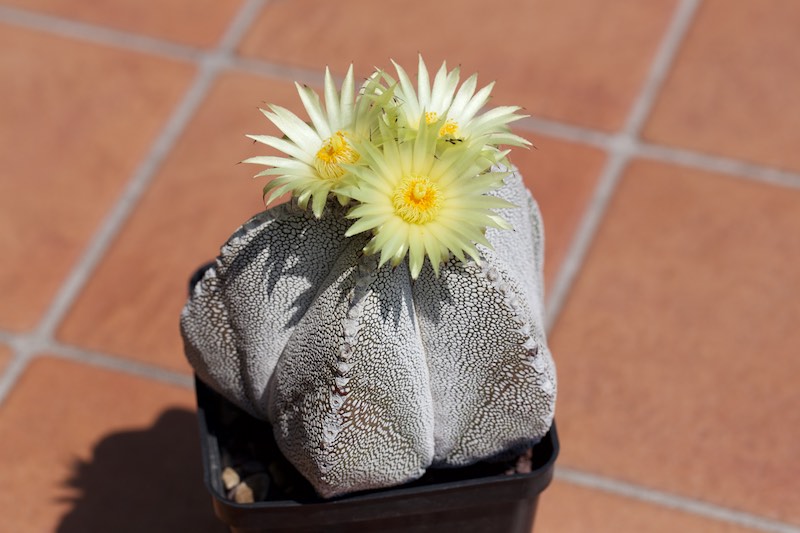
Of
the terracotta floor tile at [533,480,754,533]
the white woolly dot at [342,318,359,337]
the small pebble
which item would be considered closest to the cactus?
the white woolly dot at [342,318,359,337]

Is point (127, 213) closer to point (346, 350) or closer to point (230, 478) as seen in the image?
point (230, 478)

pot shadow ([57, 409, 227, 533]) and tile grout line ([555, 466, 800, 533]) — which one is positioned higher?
pot shadow ([57, 409, 227, 533])

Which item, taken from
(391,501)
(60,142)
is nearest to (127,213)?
(60,142)

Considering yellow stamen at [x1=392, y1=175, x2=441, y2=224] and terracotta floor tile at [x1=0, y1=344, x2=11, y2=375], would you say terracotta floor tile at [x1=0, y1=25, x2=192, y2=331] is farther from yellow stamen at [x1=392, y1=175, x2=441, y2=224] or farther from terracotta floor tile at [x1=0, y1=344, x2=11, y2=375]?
yellow stamen at [x1=392, y1=175, x2=441, y2=224]

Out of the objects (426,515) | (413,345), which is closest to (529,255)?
(413,345)

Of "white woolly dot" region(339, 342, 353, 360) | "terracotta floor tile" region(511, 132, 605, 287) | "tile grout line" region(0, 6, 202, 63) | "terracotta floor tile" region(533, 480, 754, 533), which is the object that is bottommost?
"terracotta floor tile" region(533, 480, 754, 533)

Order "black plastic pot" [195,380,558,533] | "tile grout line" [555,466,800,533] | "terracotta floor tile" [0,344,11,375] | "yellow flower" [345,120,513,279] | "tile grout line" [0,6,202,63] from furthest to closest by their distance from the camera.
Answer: "tile grout line" [0,6,202,63], "terracotta floor tile" [0,344,11,375], "tile grout line" [555,466,800,533], "black plastic pot" [195,380,558,533], "yellow flower" [345,120,513,279]

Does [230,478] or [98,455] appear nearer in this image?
[230,478]
